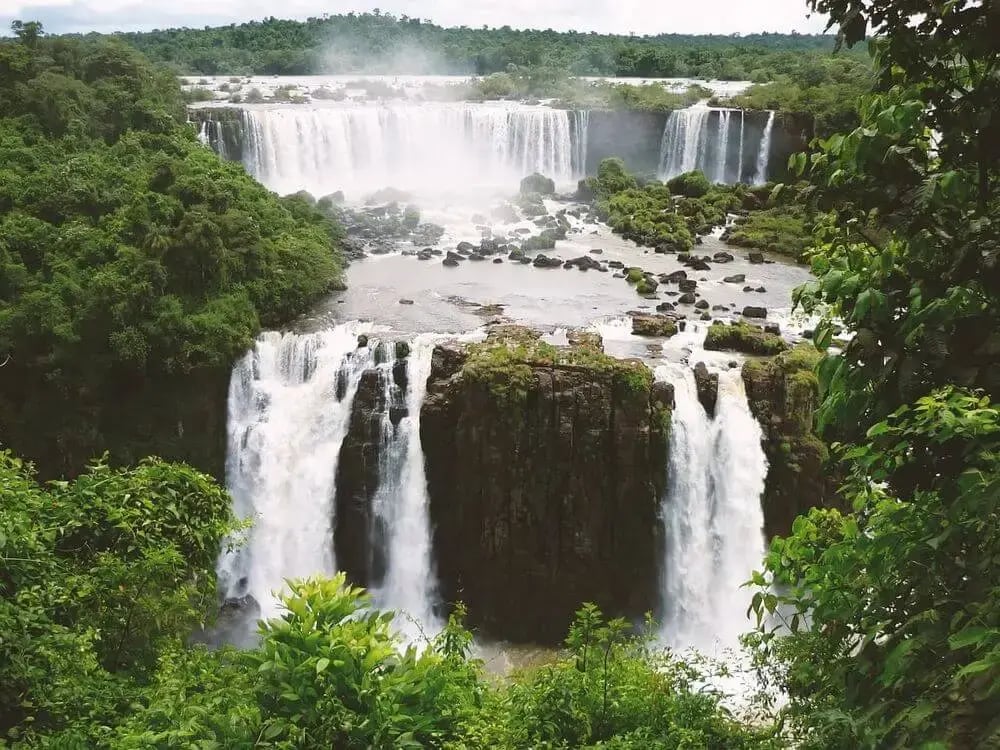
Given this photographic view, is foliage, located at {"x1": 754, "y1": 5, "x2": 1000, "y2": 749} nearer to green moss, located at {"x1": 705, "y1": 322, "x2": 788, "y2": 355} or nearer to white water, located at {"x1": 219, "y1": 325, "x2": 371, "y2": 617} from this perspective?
green moss, located at {"x1": 705, "y1": 322, "x2": 788, "y2": 355}

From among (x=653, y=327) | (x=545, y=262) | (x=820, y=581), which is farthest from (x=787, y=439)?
(x=820, y=581)

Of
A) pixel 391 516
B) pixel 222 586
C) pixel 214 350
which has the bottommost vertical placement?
pixel 222 586

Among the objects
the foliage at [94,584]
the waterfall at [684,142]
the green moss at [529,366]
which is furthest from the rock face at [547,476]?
the waterfall at [684,142]

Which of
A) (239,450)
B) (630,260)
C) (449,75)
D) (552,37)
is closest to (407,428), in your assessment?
(239,450)

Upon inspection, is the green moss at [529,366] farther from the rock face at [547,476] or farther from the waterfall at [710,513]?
the waterfall at [710,513]

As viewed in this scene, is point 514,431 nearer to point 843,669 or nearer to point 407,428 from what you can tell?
point 407,428

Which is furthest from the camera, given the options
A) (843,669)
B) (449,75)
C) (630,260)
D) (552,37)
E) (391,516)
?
(552,37)

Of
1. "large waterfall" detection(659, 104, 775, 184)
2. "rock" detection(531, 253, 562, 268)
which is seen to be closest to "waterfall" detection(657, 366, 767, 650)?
"rock" detection(531, 253, 562, 268)
